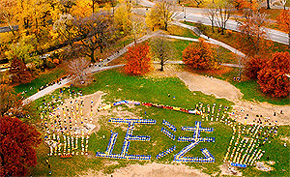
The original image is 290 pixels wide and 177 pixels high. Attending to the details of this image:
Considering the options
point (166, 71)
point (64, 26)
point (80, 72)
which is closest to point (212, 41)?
point (166, 71)

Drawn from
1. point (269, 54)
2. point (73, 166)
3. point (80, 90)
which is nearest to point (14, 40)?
point (80, 90)

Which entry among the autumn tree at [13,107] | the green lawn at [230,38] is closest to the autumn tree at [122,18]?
the green lawn at [230,38]

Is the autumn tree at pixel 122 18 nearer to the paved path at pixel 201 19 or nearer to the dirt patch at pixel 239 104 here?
the paved path at pixel 201 19

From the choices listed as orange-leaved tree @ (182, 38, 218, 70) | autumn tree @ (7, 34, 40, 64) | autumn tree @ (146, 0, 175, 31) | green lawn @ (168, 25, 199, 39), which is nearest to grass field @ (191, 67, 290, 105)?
orange-leaved tree @ (182, 38, 218, 70)

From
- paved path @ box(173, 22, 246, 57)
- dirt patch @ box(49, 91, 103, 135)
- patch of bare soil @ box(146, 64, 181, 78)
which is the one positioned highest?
paved path @ box(173, 22, 246, 57)

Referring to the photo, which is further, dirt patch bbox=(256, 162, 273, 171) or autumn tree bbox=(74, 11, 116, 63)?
autumn tree bbox=(74, 11, 116, 63)

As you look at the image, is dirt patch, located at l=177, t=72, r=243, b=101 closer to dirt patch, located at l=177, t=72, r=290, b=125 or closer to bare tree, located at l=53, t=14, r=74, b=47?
dirt patch, located at l=177, t=72, r=290, b=125

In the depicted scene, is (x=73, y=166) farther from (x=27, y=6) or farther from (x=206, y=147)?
(x=27, y=6)
